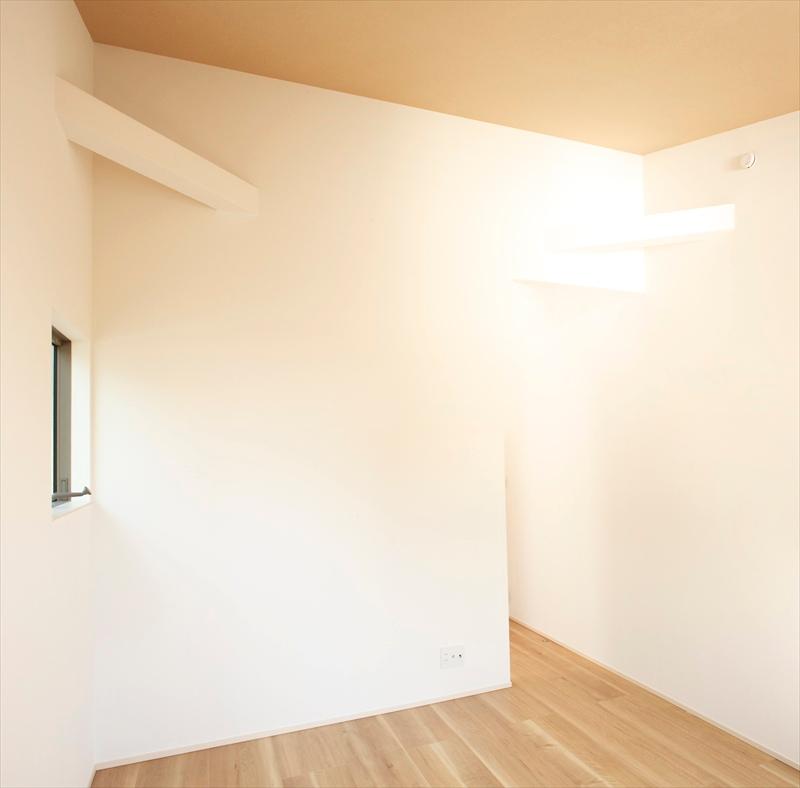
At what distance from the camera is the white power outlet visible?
3.26m

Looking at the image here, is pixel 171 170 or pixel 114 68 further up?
pixel 114 68

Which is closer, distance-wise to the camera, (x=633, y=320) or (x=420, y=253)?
(x=420, y=253)

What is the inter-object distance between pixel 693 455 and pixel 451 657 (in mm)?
1712

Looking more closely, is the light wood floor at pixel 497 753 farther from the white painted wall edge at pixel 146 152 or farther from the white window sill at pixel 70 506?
the white painted wall edge at pixel 146 152

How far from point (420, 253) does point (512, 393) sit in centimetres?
182

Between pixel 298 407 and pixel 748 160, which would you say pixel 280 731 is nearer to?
pixel 298 407

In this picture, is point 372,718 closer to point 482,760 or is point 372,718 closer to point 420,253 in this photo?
point 482,760

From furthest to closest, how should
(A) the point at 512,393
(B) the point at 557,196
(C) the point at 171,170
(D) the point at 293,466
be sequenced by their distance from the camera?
1. (A) the point at 512,393
2. (B) the point at 557,196
3. (D) the point at 293,466
4. (C) the point at 171,170

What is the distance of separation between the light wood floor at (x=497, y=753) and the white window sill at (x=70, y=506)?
1.16 meters

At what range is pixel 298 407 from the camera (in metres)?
2.99

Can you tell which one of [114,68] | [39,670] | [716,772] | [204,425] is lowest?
[716,772]

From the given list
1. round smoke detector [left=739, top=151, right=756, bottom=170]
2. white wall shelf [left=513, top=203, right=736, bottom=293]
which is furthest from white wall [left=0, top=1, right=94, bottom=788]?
round smoke detector [left=739, top=151, right=756, bottom=170]

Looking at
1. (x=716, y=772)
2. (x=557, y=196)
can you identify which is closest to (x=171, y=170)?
(x=557, y=196)

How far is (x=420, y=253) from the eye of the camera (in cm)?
328
